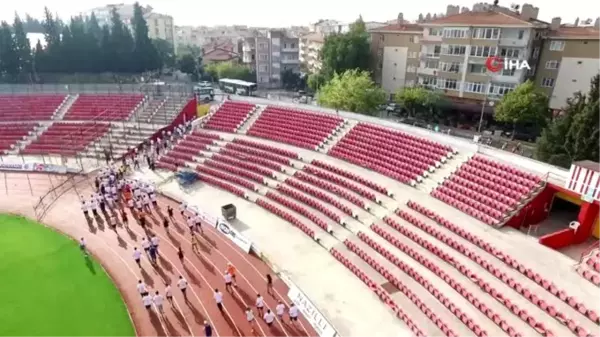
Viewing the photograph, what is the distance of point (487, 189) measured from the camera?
1858 cm

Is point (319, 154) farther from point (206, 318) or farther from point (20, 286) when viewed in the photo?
point (20, 286)

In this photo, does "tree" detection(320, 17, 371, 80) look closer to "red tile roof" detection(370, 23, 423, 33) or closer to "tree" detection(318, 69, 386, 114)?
"red tile roof" detection(370, 23, 423, 33)

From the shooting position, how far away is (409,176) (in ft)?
72.5

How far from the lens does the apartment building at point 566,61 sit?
124 feet

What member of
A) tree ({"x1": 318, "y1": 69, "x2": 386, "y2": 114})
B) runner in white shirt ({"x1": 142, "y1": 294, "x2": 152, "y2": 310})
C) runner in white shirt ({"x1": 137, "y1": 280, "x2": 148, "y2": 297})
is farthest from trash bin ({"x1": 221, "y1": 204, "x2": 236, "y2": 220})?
tree ({"x1": 318, "y1": 69, "x2": 386, "y2": 114})

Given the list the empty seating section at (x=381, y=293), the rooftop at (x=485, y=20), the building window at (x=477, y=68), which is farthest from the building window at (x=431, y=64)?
the empty seating section at (x=381, y=293)

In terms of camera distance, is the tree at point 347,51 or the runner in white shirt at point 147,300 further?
the tree at point 347,51

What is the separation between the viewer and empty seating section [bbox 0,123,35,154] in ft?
117

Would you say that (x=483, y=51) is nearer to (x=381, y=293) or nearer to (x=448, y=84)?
(x=448, y=84)

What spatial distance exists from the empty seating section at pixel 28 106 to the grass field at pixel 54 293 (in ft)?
80.3

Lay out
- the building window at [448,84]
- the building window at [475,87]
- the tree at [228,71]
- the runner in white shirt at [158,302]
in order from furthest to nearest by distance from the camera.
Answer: the tree at [228,71]
the building window at [448,84]
the building window at [475,87]
the runner in white shirt at [158,302]

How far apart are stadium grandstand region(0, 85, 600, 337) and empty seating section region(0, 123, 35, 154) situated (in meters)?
2.60

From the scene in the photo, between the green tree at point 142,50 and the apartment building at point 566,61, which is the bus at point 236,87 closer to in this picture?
the green tree at point 142,50

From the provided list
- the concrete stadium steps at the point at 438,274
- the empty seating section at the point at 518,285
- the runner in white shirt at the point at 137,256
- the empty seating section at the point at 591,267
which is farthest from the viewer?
the runner in white shirt at the point at 137,256
